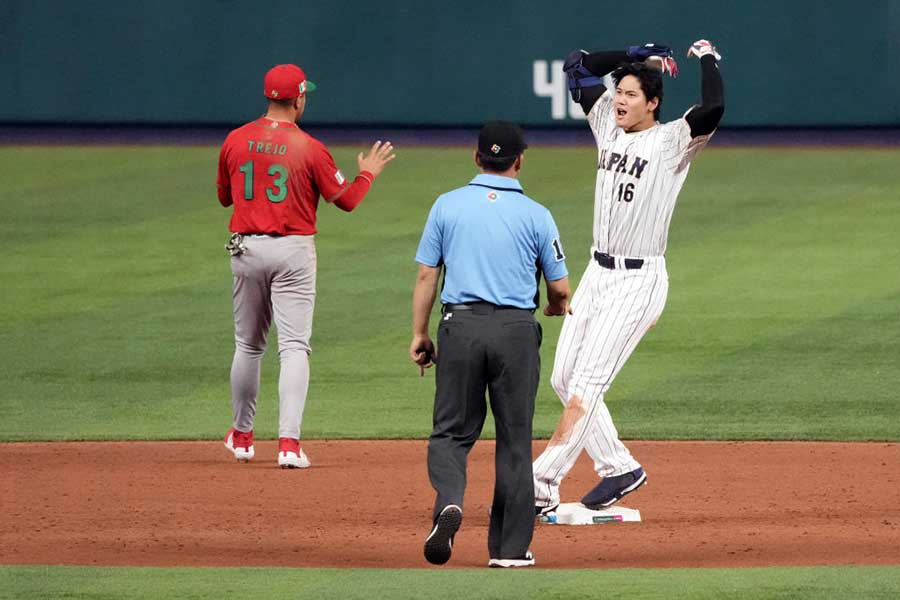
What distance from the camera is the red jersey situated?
9.02 metres

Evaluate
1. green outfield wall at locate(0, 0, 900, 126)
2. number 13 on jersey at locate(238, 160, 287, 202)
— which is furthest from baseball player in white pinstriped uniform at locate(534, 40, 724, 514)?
green outfield wall at locate(0, 0, 900, 126)

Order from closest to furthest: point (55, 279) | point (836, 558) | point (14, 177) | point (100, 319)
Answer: point (836, 558), point (100, 319), point (55, 279), point (14, 177)

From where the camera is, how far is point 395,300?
14.5m

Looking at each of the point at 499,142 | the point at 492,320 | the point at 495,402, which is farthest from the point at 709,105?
the point at 495,402

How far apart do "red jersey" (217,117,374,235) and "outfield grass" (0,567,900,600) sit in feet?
8.49

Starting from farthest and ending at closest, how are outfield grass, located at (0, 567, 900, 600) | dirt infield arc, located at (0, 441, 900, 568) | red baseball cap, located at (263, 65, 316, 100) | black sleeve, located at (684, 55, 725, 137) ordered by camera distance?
red baseball cap, located at (263, 65, 316, 100) < black sleeve, located at (684, 55, 725, 137) < dirt infield arc, located at (0, 441, 900, 568) < outfield grass, located at (0, 567, 900, 600)

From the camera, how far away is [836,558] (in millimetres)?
7215

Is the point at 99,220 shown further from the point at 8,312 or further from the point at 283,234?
the point at 283,234

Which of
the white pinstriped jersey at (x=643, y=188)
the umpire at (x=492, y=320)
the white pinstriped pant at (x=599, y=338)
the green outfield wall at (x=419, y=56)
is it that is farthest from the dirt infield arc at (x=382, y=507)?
the green outfield wall at (x=419, y=56)

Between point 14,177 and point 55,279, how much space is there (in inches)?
188

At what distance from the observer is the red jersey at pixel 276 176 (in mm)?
9016

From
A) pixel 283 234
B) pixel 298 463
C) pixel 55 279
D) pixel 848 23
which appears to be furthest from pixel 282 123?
pixel 848 23

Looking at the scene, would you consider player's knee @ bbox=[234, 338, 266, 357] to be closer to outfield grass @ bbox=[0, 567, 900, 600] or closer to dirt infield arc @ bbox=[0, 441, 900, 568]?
dirt infield arc @ bbox=[0, 441, 900, 568]

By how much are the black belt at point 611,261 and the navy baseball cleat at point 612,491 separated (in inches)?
36.0
